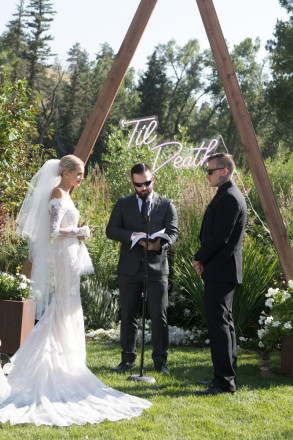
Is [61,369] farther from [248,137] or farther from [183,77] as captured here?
[183,77]

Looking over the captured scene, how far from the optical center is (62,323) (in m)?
4.77

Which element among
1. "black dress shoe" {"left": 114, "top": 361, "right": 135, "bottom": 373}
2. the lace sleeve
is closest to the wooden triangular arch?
the lace sleeve

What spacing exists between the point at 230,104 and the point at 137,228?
6.28ft

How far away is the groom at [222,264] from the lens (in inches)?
173

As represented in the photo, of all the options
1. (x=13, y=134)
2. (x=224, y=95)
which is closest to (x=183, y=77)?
(x=224, y=95)

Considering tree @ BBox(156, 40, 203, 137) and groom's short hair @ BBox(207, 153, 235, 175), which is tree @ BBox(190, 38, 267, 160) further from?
groom's short hair @ BBox(207, 153, 235, 175)

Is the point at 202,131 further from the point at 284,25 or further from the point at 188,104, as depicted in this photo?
the point at 284,25

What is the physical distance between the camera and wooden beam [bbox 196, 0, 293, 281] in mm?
6012

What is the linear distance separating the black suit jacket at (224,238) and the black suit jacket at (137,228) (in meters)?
0.65

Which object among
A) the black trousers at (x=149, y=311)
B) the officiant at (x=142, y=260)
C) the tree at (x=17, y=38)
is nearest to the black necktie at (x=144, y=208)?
the officiant at (x=142, y=260)

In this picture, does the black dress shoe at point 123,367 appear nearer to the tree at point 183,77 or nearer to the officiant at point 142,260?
the officiant at point 142,260

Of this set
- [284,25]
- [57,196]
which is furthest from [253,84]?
[57,196]

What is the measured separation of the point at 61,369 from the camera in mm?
4531

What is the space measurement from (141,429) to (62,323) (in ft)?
4.81
